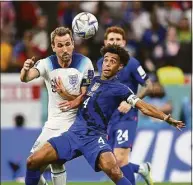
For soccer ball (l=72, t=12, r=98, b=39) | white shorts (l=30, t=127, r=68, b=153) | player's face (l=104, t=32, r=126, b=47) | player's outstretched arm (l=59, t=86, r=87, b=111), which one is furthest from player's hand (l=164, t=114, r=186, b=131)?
player's face (l=104, t=32, r=126, b=47)

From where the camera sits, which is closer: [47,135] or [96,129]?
[96,129]

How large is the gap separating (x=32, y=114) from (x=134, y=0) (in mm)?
5165

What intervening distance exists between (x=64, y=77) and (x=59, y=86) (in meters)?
0.14

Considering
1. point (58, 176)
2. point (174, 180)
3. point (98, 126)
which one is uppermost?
point (98, 126)

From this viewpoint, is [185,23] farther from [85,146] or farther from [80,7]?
[85,146]

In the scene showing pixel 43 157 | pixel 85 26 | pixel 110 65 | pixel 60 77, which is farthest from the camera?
pixel 85 26

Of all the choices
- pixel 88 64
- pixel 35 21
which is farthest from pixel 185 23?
pixel 88 64

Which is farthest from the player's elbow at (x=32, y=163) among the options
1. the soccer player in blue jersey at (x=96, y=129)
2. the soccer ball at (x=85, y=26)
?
the soccer ball at (x=85, y=26)

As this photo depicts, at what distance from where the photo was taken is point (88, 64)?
35.1 feet

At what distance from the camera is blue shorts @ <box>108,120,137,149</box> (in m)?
12.1

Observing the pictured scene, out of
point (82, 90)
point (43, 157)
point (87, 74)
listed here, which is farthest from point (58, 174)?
point (87, 74)

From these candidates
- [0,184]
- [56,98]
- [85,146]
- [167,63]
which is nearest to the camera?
[85,146]

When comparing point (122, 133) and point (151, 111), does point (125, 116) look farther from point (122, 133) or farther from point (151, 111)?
point (151, 111)

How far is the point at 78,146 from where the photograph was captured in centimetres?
1002
